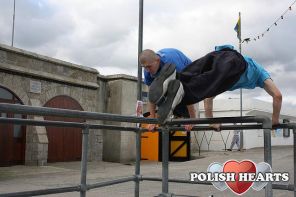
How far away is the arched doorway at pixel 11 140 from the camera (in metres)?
13.9

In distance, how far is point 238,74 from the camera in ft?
10.9

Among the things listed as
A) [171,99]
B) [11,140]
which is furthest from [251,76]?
[11,140]

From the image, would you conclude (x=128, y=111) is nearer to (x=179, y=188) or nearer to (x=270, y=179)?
(x=179, y=188)

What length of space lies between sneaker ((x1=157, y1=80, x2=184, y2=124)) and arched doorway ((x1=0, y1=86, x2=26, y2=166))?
11055 millimetres

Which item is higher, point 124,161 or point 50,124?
point 50,124

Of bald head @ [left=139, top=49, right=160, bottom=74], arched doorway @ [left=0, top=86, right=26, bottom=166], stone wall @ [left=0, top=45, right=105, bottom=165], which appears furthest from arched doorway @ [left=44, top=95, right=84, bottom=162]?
bald head @ [left=139, top=49, right=160, bottom=74]

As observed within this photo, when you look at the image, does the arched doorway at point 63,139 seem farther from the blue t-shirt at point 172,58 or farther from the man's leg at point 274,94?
the man's leg at point 274,94

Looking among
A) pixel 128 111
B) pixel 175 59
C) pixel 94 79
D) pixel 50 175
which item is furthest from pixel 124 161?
pixel 175 59

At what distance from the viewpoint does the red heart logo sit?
3256mm

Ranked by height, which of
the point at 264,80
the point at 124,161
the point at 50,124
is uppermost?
the point at 264,80

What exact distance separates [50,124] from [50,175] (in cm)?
1001

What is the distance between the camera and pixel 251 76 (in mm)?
3500

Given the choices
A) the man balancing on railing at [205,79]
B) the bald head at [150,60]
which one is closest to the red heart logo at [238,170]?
the man balancing on railing at [205,79]

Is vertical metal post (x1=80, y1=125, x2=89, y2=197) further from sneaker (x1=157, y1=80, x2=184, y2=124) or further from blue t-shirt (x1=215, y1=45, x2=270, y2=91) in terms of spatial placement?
blue t-shirt (x1=215, y1=45, x2=270, y2=91)
